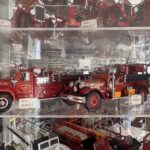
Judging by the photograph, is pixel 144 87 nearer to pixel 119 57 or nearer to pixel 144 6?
pixel 119 57

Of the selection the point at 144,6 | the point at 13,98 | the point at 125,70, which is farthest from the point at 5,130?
the point at 144,6

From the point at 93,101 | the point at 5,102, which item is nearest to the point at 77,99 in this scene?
the point at 93,101

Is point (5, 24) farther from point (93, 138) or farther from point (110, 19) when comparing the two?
point (93, 138)

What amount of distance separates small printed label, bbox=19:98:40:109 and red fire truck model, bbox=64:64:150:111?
0.12 metres

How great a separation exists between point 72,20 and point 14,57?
0.30 m

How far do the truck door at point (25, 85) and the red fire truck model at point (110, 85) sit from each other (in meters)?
0.15

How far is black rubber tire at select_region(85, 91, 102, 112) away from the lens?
1.26 meters

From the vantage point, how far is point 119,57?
4.37ft

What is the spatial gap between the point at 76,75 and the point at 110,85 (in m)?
0.15

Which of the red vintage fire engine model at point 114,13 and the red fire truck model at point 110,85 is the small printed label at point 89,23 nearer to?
the red vintage fire engine model at point 114,13

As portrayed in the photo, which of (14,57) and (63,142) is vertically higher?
(14,57)

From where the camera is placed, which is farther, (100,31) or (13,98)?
(100,31)

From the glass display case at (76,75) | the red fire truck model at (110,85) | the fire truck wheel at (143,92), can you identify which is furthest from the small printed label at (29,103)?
the fire truck wheel at (143,92)

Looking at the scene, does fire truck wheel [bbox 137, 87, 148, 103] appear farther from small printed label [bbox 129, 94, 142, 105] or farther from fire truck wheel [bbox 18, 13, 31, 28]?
fire truck wheel [bbox 18, 13, 31, 28]
